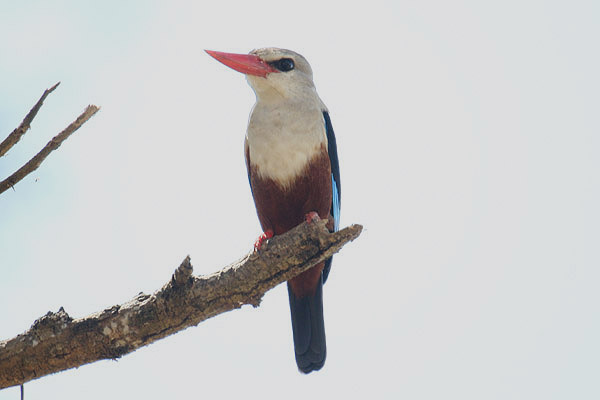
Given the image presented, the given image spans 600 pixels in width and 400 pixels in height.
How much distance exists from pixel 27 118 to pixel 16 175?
1.02ft

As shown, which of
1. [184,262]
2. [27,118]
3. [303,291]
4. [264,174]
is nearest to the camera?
[27,118]

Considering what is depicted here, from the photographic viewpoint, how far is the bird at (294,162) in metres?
4.79

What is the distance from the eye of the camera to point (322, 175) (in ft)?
15.9

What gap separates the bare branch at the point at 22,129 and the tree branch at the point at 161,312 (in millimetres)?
983

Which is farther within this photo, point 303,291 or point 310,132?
point 303,291

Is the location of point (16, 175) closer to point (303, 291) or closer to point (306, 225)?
point (306, 225)

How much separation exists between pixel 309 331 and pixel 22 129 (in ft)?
8.64

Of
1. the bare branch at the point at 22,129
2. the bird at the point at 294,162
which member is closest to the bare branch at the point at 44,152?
the bare branch at the point at 22,129

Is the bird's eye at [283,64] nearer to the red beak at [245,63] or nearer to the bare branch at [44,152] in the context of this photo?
the red beak at [245,63]

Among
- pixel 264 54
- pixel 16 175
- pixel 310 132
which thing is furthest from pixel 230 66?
pixel 16 175

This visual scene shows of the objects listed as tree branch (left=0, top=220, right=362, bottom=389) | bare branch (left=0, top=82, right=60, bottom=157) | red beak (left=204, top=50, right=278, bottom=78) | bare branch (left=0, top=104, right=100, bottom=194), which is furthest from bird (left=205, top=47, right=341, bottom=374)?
bare branch (left=0, top=82, right=60, bottom=157)

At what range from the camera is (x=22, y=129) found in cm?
347

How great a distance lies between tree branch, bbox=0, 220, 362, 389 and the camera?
12.3 ft

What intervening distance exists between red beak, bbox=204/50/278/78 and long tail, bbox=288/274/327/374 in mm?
1670
